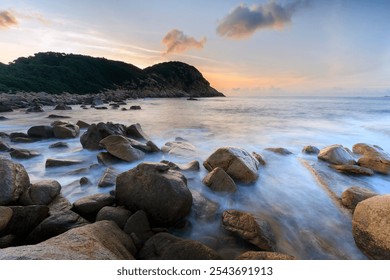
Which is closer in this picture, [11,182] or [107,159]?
[11,182]

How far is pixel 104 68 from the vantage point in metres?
60.6

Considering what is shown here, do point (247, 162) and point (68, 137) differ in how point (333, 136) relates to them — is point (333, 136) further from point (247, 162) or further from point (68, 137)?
point (68, 137)

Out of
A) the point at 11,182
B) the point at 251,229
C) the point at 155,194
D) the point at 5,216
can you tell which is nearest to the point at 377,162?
the point at 251,229

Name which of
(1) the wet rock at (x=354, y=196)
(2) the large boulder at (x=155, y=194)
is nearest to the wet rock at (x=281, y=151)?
(1) the wet rock at (x=354, y=196)

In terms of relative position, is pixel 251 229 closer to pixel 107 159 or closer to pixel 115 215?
pixel 115 215

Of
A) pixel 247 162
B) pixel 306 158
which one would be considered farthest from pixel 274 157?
pixel 247 162

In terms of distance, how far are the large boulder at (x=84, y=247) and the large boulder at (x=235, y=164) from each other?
213 cm

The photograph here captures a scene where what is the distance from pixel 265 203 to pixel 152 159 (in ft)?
8.73

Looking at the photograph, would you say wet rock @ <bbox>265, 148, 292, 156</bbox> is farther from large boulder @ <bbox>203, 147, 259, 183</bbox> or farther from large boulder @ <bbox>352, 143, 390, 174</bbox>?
large boulder @ <bbox>203, 147, 259, 183</bbox>

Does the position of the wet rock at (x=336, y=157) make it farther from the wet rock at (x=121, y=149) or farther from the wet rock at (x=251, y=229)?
the wet rock at (x=121, y=149)

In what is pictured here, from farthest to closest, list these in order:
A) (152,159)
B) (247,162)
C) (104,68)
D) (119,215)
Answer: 1. (104,68)
2. (152,159)
3. (247,162)
4. (119,215)

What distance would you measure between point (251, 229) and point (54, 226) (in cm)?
199

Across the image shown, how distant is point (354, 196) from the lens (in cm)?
321

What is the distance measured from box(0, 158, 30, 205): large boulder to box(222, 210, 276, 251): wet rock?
2439 mm
